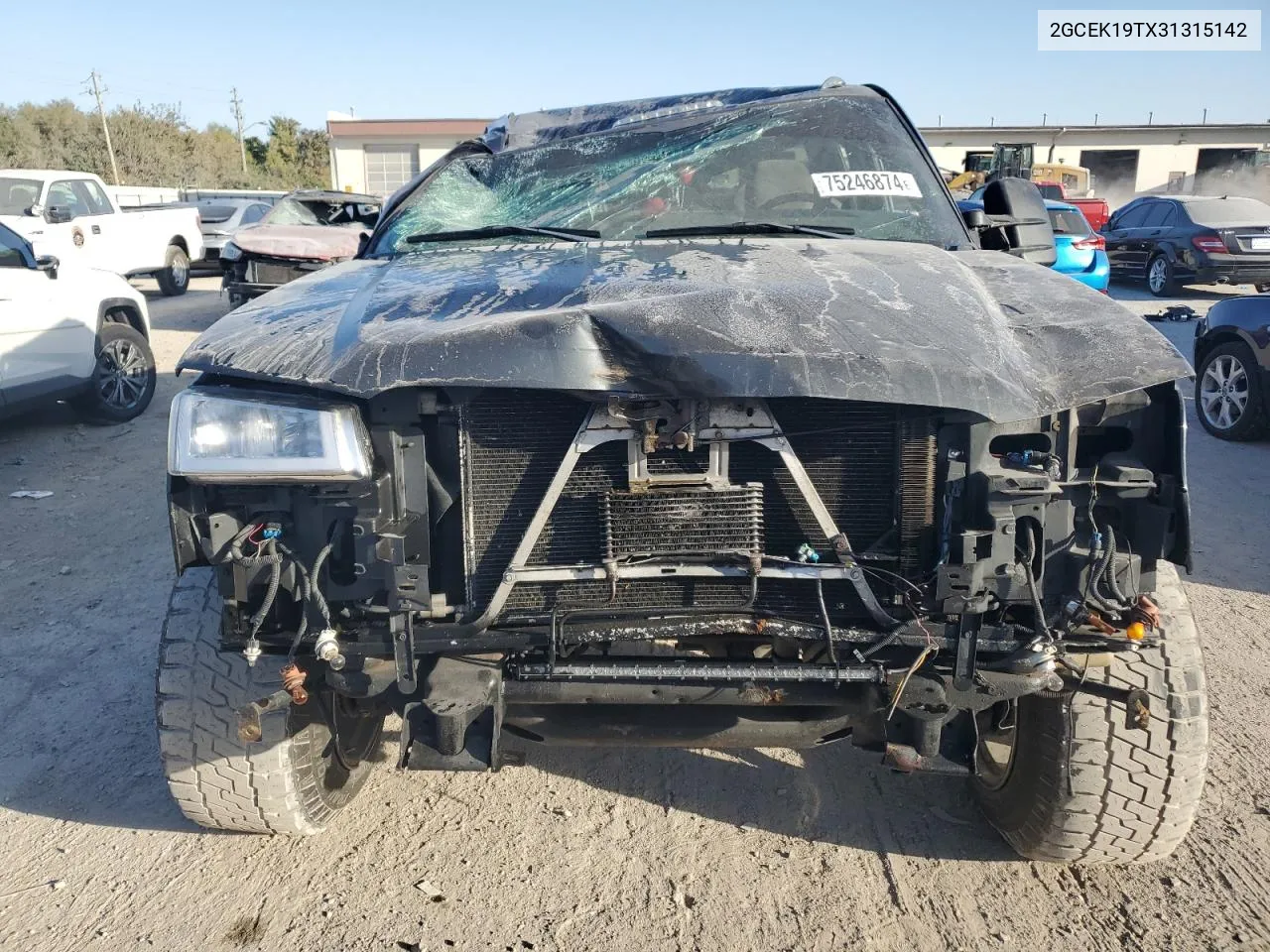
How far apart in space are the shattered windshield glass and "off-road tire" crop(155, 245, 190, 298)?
543 inches

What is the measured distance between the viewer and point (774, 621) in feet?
7.25

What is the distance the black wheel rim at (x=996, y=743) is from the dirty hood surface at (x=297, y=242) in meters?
9.34

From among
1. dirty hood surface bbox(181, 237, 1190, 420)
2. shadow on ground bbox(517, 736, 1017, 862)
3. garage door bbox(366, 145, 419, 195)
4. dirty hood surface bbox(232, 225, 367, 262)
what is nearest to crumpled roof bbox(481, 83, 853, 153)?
dirty hood surface bbox(181, 237, 1190, 420)

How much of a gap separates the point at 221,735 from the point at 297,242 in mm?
9457

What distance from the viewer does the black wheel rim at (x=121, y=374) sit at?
301 inches

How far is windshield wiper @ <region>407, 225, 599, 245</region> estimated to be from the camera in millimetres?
3084

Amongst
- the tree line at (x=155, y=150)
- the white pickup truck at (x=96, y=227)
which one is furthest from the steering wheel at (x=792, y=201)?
the tree line at (x=155, y=150)

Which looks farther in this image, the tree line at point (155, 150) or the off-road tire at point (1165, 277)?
the tree line at point (155, 150)

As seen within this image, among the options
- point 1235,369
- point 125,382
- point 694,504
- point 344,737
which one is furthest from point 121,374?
point 1235,369

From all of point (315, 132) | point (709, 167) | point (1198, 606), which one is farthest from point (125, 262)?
point (315, 132)

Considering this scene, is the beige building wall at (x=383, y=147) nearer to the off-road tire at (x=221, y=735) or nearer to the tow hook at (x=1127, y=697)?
the off-road tire at (x=221, y=735)

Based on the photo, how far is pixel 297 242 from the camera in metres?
11.0

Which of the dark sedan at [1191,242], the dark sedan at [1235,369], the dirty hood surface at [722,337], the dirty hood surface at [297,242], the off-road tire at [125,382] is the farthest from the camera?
the dark sedan at [1191,242]

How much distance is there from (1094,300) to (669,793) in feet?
6.08
